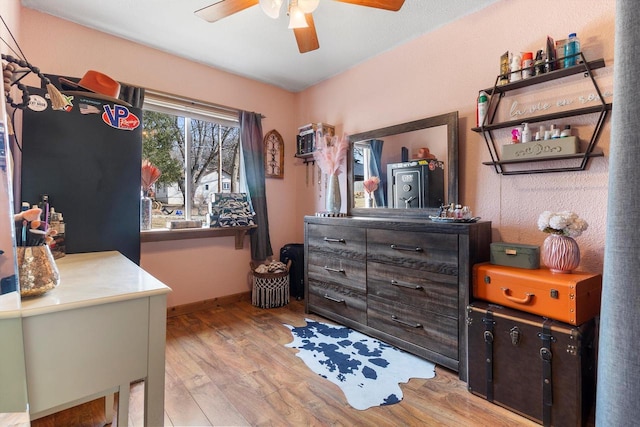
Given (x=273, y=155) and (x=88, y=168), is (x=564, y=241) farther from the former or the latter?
(x=273, y=155)

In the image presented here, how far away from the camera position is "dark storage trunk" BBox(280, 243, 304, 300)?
3.38 meters

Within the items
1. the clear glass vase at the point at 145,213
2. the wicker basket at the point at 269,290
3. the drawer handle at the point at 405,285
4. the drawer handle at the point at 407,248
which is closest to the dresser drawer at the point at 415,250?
the drawer handle at the point at 407,248

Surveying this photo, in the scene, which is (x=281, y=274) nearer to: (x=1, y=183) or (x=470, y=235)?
(x=470, y=235)

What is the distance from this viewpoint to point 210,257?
3123 mm

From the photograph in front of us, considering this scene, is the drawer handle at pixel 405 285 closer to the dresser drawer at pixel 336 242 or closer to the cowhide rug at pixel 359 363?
the dresser drawer at pixel 336 242

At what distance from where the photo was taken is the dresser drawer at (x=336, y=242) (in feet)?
8.02

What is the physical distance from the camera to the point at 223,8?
1.81m

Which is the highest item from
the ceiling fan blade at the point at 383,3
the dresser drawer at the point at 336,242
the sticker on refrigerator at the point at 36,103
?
the ceiling fan blade at the point at 383,3

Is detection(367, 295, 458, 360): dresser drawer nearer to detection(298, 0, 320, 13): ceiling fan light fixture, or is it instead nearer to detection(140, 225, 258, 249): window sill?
detection(140, 225, 258, 249): window sill

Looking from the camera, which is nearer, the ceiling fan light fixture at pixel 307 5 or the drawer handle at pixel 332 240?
the ceiling fan light fixture at pixel 307 5

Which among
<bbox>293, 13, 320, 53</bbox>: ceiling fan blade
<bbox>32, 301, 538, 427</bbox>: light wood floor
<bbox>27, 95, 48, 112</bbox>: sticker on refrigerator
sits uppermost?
<bbox>293, 13, 320, 53</bbox>: ceiling fan blade

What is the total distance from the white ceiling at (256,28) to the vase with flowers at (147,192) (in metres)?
1.09

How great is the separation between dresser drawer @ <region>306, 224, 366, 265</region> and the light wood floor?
836mm

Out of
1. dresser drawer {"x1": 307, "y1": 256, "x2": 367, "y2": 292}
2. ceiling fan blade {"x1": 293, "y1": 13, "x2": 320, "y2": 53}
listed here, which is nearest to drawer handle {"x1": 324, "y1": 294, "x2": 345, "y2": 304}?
dresser drawer {"x1": 307, "y1": 256, "x2": 367, "y2": 292}
